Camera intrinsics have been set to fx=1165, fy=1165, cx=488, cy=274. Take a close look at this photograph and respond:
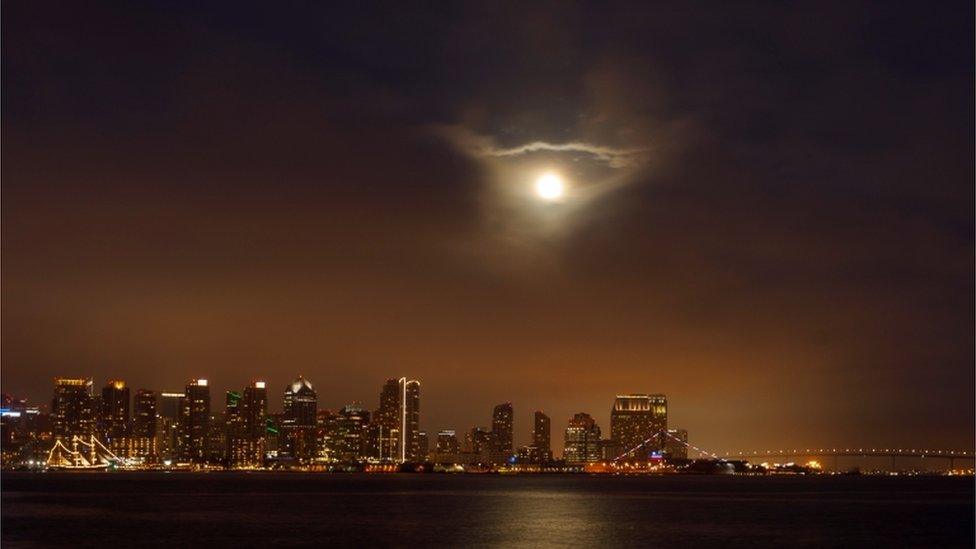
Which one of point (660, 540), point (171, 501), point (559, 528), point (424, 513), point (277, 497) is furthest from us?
point (277, 497)

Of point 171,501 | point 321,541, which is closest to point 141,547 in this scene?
point 321,541

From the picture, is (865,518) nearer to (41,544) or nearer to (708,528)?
(708,528)

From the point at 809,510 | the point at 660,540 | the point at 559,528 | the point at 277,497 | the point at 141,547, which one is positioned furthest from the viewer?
the point at 277,497

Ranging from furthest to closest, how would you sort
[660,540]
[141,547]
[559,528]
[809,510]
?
1. [809,510]
2. [559,528]
3. [660,540]
4. [141,547]

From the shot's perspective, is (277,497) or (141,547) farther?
(277,497)

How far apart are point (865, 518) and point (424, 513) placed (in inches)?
1639

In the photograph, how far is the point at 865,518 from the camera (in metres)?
110

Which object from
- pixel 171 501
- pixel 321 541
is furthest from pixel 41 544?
pixel 171 501

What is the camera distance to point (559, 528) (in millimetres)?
89750

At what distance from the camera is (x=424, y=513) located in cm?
10981

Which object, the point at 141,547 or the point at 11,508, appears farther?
the point at 11,508

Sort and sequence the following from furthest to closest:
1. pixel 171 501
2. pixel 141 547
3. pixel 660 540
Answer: pixel 171 501
pixel 660 540
pixel 141 547

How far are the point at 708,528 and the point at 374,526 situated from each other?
26425 mm

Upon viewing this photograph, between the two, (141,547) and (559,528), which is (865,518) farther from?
(141,547)
